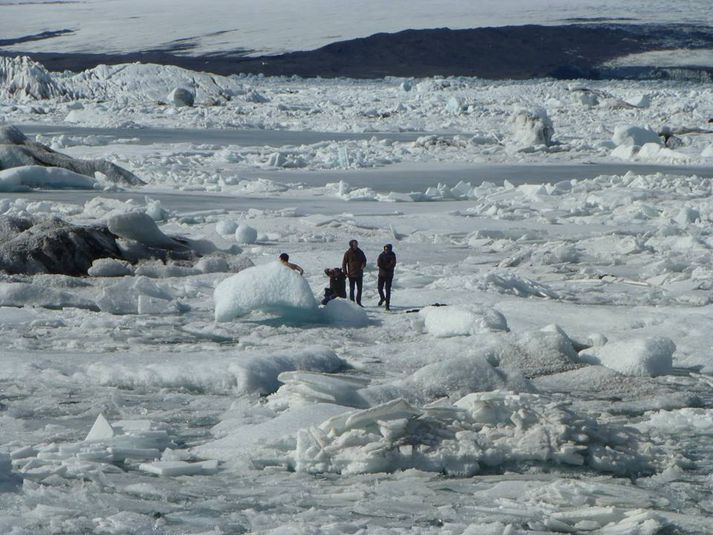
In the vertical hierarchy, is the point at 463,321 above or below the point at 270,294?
below

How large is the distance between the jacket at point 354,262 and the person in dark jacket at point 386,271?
5.6 inches

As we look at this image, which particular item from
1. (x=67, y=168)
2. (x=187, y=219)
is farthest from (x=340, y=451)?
(x=67, y=168)

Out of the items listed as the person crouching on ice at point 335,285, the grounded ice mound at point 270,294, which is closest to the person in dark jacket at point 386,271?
the person crouching on ice at point 335,285

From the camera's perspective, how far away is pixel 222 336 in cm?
848

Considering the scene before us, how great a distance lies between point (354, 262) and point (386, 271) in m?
0.26

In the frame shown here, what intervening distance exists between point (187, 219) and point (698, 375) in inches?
310

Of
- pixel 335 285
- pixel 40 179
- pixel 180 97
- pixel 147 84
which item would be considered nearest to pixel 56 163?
pixel 40 179

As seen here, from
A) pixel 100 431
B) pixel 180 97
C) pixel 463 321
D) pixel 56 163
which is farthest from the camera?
pixel 180 97

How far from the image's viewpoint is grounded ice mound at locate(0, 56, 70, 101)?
131 ft

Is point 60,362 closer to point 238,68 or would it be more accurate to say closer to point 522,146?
point 522,146

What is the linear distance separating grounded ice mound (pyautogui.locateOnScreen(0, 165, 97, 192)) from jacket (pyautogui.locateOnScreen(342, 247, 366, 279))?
27.8 ft

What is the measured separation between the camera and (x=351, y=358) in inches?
311

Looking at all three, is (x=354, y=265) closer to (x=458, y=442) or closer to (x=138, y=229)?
(x=138, y=229)

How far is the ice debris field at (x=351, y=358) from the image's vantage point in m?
5.17
